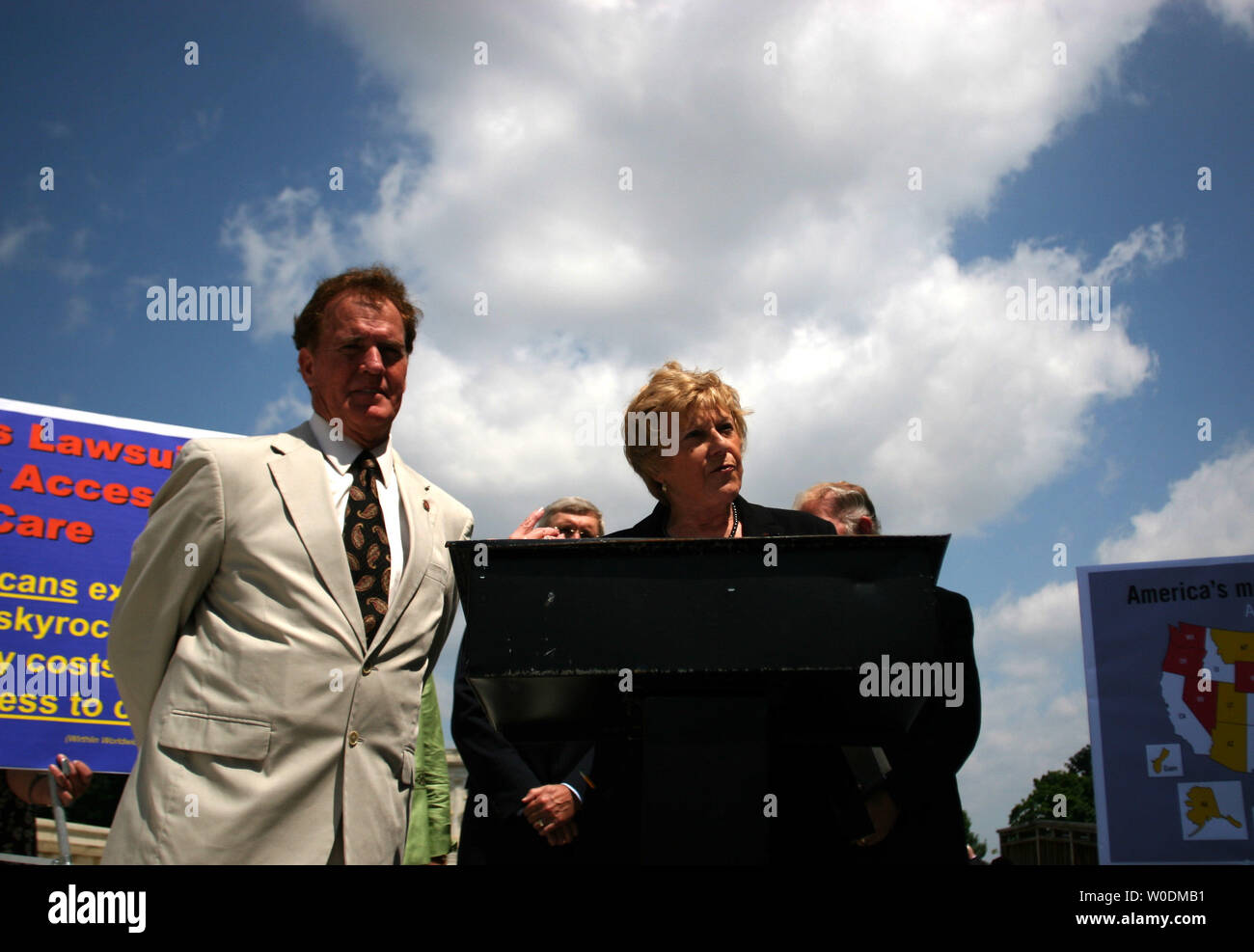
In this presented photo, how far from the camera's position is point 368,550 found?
8.45ft

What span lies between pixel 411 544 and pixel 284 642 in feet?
1.41

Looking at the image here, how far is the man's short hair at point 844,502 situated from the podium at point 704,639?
287 cm

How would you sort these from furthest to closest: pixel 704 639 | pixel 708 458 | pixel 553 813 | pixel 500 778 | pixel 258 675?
Result: pixel 500 778 → pixel 553 813 → pixel 708 458 → pixel 258 675 → pixel 704 639

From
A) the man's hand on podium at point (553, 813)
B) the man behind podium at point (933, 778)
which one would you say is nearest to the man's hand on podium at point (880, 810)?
the man behind podium at point (933, 778)

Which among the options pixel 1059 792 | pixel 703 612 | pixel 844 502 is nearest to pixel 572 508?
pixel 844 502

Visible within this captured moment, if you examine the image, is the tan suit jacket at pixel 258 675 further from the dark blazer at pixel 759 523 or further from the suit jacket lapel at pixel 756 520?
the suit jacket lapel at pixel 756 520

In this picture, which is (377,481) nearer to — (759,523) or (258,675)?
(258,675)

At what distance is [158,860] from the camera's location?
218 cm

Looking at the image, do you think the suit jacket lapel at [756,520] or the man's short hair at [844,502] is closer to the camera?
the suit jacket lapel at [756,520]

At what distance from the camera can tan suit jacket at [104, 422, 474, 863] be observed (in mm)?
2252

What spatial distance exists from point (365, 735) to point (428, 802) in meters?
2.42

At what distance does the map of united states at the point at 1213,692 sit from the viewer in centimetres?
496
